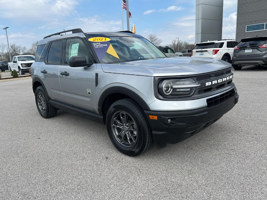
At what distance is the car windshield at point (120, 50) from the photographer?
3471 millimetres

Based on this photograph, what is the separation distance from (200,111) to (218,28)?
36223 millimetres

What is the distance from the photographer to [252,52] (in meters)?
10.7

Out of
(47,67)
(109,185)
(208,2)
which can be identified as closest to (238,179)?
(109,185)

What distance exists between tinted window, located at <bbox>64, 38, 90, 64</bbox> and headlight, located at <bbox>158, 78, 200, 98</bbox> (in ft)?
5.11

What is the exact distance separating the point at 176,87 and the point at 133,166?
3.83ft

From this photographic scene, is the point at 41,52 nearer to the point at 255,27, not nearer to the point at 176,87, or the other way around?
the point at 176,87

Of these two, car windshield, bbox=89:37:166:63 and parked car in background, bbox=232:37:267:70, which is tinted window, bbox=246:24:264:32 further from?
car windshield, bbox=89:37:166:63

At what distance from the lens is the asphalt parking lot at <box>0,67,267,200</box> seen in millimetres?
2338

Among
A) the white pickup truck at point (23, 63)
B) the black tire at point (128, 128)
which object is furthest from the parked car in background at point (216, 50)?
the white pickup truck at point (23, 63)

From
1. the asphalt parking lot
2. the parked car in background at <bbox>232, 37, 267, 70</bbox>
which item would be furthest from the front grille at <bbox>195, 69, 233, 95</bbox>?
the parked car in background at <bbox>232, 37, 267, 70</bbox>

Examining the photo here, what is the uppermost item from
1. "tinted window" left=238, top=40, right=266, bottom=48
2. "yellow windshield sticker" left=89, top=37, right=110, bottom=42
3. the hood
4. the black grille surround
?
"tinted window" left=238, top=40, right=266, bottom=48

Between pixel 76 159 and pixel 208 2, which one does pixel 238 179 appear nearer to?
pixel 76 159

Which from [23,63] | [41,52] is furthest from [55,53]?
[23,63]

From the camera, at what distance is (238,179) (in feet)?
8.02
